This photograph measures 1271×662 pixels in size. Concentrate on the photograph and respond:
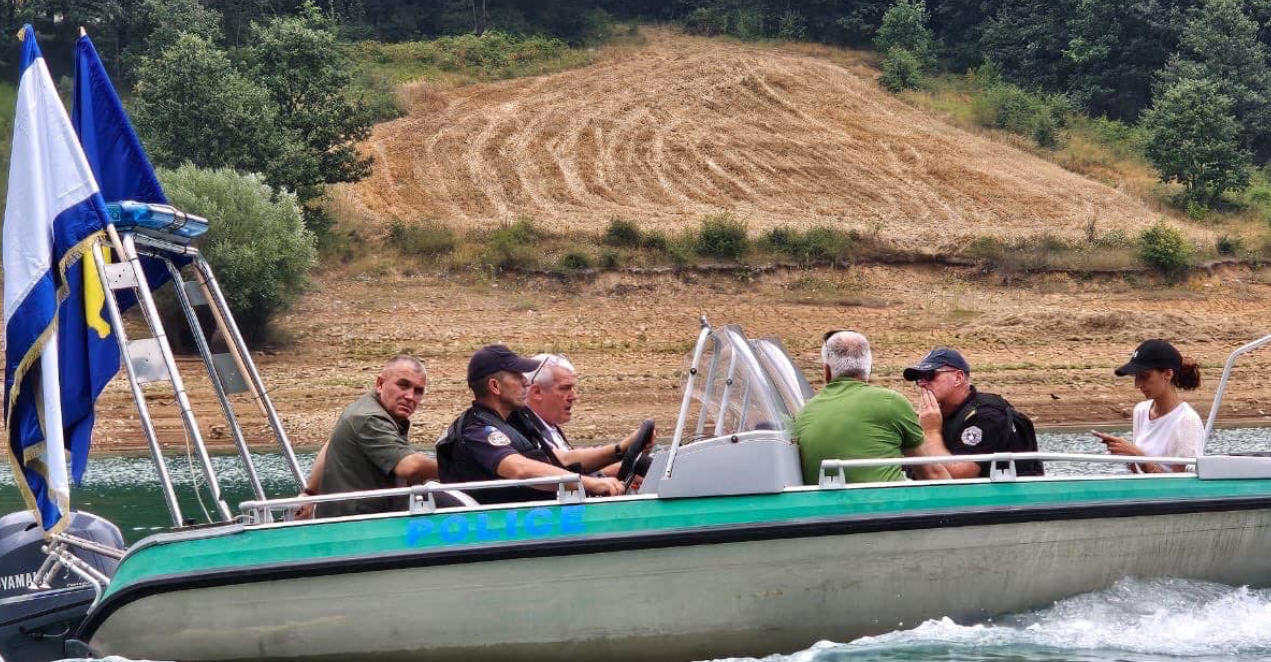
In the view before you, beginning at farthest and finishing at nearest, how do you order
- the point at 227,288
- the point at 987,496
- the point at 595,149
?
the point at 595,149 → the point at 227,288 → the point at 987,496

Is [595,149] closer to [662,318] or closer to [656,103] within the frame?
[656,103]

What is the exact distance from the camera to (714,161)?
44.4 metres

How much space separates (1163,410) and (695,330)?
2021cm

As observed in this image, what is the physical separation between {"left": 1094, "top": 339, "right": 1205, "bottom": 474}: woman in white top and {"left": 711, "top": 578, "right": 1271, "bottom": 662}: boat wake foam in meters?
0.78

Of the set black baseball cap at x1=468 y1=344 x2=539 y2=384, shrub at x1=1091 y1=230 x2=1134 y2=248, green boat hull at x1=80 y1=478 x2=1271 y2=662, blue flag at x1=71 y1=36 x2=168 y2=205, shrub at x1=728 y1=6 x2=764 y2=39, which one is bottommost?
shrub at x1=1091 y1=230 x2=1134 y2=248

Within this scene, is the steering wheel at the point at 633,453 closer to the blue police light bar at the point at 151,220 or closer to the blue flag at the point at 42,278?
the blue police light bar at the point at 151,220

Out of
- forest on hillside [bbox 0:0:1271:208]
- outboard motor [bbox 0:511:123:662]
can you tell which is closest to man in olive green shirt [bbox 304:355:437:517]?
outboard motor [bbox 0:511:123:662]

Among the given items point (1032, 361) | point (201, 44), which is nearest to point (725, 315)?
point (1032, 361)

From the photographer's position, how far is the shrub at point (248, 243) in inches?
1055

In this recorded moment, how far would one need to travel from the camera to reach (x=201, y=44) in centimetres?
3369

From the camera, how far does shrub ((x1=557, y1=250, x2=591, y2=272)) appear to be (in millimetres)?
32094

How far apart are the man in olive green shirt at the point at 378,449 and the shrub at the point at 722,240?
25.0m

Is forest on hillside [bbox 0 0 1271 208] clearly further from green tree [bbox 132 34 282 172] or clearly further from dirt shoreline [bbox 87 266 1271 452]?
dirt shoreline [bbox 87 266 1271 452]

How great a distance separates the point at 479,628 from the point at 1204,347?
23.2 meters
